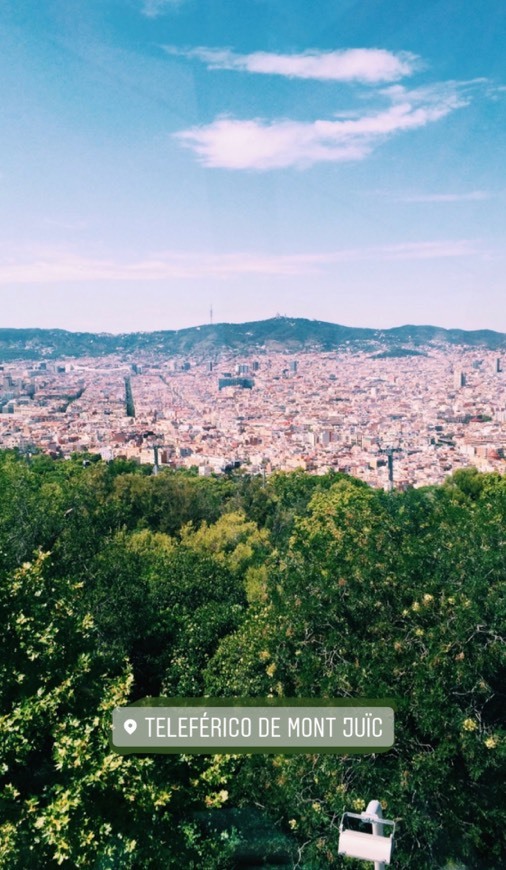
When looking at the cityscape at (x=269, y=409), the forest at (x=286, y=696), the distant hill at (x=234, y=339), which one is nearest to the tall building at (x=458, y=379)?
the cityscape at (x=269, y=409)

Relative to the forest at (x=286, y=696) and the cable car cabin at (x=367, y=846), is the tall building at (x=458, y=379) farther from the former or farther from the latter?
the cable car cabin at (x=367, y=846)

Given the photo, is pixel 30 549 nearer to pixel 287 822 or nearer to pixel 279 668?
pixel 279 668

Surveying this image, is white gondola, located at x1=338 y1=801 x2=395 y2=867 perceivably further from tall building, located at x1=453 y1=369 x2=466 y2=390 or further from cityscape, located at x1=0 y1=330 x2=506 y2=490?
tall building, located at x1=453 y1=369 x2=466 y2=390

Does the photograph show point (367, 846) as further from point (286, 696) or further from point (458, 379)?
point (458, 379)

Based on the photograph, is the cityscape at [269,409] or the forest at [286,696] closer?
the forest at [286,696]

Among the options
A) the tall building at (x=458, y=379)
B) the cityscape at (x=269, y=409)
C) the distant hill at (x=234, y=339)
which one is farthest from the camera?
the tall building at (x=458, y=379)

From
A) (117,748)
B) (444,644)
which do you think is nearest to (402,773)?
(444,644)

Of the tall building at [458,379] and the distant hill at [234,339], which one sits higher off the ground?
the distant hill at [234,339]
